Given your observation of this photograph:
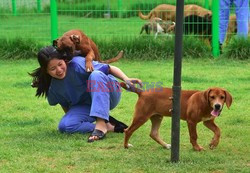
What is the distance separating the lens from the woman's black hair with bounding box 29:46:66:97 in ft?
17.4

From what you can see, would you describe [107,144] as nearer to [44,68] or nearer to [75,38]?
[44,68]

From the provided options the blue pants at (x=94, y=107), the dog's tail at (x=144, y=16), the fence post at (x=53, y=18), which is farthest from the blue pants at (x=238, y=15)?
the blue pants at (x=94, y=107)

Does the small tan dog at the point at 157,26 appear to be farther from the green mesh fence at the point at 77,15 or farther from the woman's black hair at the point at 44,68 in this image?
the woman's black hair at the point at 44,68

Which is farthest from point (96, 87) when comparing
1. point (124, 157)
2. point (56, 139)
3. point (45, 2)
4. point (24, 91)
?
point (45, 2)

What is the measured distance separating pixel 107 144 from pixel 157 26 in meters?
6.77

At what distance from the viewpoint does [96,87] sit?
210 inches

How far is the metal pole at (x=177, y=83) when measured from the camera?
13.3ft

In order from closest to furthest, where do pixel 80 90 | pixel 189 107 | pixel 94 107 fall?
pixel 189 107, pixel 94 107, pixel 80 90

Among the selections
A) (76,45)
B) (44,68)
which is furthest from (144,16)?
(44,68)

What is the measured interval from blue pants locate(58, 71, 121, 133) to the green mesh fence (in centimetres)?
582

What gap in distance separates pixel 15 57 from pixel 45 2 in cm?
233

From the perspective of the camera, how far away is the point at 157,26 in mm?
11555

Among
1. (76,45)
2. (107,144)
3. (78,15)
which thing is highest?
(78,15)

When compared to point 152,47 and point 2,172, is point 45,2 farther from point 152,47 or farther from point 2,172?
point 2,172
